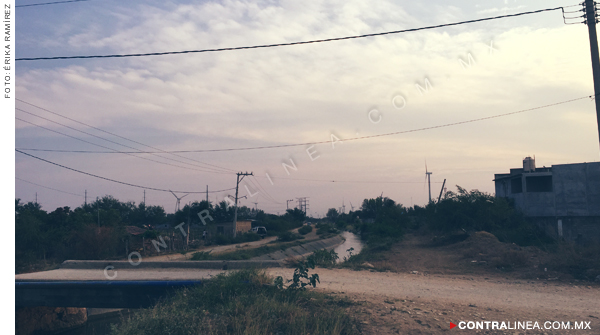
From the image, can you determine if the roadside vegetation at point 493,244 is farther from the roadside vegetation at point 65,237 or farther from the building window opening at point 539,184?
the roadside vegetation at point 65,237

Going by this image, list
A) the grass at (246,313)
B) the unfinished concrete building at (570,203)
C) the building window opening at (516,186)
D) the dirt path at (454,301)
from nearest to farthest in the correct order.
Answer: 1. the grass at (246,313)
2. the dirt path at (454,301)
3. the unfinished concrete building at (570,203)
4. the building window opening at (516,186)

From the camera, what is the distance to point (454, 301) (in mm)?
9125

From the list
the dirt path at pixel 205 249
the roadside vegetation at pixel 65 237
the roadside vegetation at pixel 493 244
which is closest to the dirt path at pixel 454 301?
the roadside vegetation at pixel 493 244

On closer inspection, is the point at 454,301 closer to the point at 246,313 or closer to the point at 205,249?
the point at 246,313

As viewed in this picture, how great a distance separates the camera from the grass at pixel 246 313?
6855 mm

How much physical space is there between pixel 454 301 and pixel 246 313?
513 centimetres

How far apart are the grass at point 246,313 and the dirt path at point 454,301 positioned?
2.77ft

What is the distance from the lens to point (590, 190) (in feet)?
80.3

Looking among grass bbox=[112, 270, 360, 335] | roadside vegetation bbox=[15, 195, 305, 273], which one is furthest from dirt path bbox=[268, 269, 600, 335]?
roadside vegetation bbox=[15, 195, 305, 273]

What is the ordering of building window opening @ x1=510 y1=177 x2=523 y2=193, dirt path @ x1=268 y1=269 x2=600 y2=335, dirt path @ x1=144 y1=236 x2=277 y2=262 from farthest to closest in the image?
1. building window opening @ x1=510 y1=177 x2=523 y2=193
2. dirt path @ x1=144 y1=236 x2=277 y2=262
3. dirt path @ x1=268 y1=269 x2=600 y2=335

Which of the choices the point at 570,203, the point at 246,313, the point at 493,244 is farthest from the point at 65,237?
the point at 570,203

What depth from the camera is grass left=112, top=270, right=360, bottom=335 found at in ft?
22.5

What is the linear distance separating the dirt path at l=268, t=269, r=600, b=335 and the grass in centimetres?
84

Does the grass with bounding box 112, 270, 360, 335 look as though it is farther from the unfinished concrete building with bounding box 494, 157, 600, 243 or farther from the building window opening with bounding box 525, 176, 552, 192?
the building window opening with bounding box 525, 176, 552, 192
